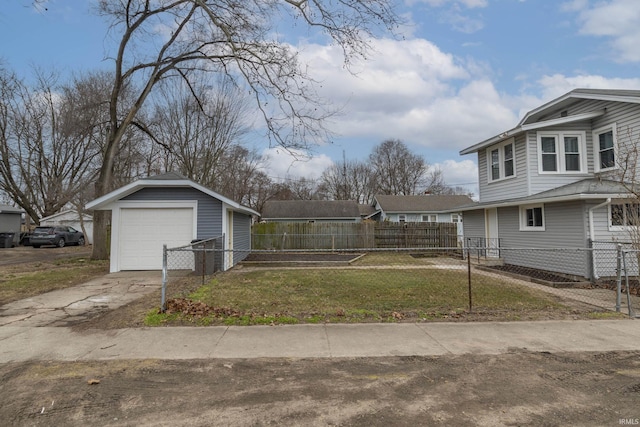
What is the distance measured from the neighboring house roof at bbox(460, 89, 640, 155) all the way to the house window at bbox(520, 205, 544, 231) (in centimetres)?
283

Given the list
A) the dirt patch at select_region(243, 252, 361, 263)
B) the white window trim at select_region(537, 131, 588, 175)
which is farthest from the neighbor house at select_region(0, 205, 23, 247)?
the white window trim at select_region(537, 131, 588, 175)

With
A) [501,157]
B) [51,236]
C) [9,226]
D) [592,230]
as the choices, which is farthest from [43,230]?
[592,230]

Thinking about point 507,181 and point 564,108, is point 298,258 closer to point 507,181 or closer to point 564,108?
point 507,181

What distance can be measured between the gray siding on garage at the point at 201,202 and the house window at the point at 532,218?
11.0 m

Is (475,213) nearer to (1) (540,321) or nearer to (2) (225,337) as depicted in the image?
(1) (540,321)

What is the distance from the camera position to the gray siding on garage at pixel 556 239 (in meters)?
10.3

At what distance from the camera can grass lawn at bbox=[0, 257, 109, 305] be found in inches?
332

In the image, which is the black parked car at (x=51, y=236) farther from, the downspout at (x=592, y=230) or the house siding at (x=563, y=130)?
the downspout at (x=592, y=230)

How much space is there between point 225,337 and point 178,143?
80.2 feet

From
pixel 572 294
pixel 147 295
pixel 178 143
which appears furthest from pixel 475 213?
pixel 178 143

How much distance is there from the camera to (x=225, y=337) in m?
5.06

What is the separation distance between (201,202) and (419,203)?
90.4 feet

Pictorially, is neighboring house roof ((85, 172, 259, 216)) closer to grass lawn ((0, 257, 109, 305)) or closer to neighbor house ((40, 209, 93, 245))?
grass lawn ((0, 257, 109, 305))

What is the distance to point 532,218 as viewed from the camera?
12594 mm
